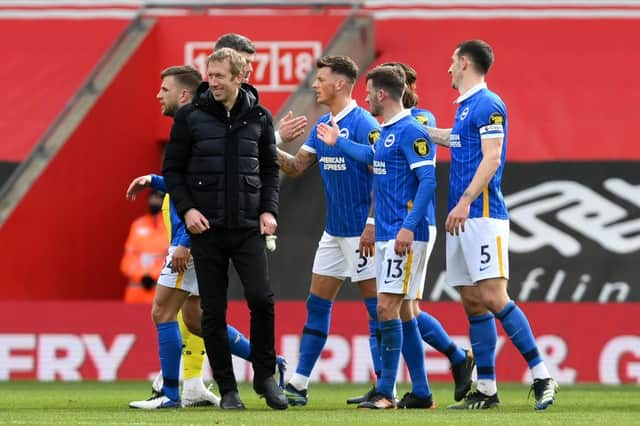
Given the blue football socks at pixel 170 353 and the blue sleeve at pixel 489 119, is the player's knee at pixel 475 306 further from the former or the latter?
the blue football socks at pixel 170 353

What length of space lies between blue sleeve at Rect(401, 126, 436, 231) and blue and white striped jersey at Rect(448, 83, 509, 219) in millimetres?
158

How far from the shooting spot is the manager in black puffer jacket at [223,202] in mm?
10055

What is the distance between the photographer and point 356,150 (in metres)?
10.7

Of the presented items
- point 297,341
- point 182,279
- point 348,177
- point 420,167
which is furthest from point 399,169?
point 297,341

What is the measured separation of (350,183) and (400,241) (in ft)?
3.35

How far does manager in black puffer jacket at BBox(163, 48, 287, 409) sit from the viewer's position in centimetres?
1005

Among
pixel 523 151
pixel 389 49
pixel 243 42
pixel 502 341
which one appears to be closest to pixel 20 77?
pixel 389 49

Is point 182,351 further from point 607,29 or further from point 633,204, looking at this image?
point 607,29

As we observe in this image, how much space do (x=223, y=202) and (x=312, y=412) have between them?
1.37m

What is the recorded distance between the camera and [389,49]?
1817 cm

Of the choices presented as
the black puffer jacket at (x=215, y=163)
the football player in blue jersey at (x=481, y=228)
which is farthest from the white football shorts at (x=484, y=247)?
the black puffer jacket at (x=215, y=163)

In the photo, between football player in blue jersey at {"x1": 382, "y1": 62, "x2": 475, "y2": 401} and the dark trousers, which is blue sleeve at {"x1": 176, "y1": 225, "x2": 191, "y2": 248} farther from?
football player in blue jersey at {"x1": 382, "y1": 62, "x2": 475, "y2": 401}

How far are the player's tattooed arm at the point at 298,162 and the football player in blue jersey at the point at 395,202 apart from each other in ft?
1.97

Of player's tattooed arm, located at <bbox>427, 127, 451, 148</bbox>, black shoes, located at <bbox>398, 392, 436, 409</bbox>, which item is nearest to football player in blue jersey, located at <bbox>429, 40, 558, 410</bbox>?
player's tattooed arm, located at <bbox>427, 127, 451, 148</bbox>
